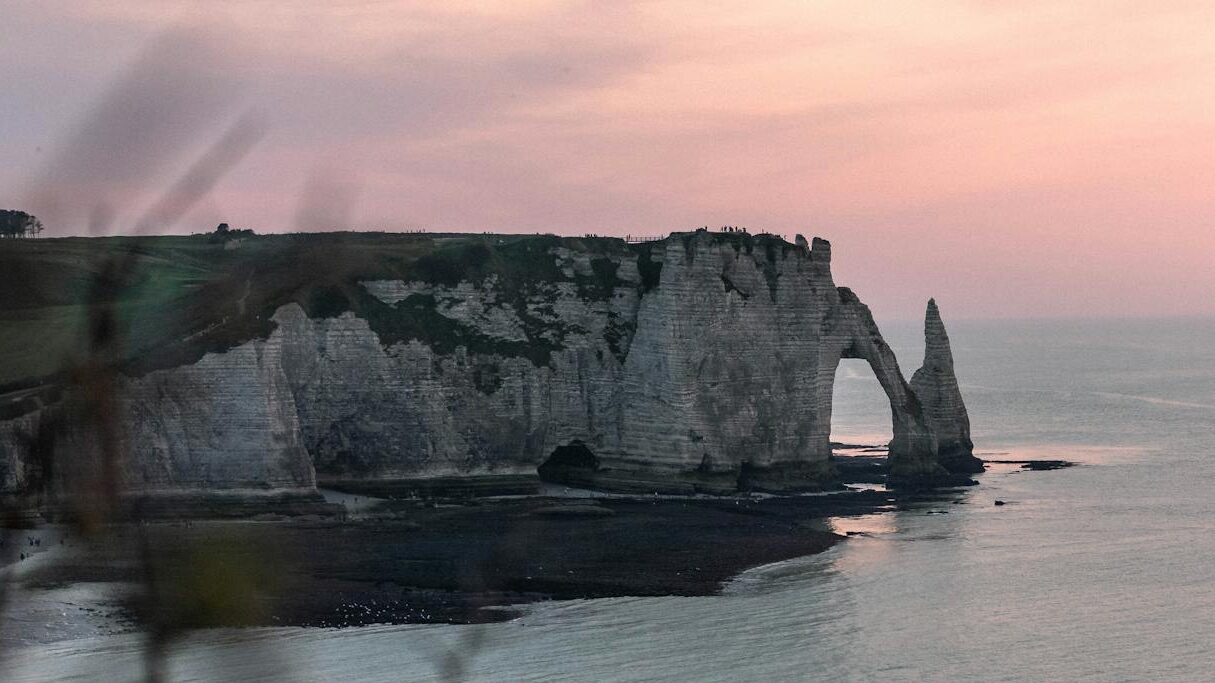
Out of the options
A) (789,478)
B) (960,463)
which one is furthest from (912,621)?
(960,463)

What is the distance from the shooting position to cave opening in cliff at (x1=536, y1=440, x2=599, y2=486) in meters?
71.6

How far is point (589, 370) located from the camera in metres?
72.4

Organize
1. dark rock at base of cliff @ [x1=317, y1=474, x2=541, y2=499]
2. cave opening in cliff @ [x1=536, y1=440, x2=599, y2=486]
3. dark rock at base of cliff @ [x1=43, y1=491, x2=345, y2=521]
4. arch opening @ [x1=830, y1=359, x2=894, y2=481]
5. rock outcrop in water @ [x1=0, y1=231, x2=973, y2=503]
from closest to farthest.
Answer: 1. dark rock at base of cliff @ [x1=43, y1=491, x2=345, y2=521]
2. dark rock at base of cliff @ [x1=317, y1=474, x2=541, y2=499]
3. rock outcrop in water @ [x1=0, y1=231, x2=973, y2=503]
4. cave opening in cliff @ [x1=536, y1=440, x2=599, y2=486]
5. arch opening @ [x1=830, y1=359, x2=894, y2=481]

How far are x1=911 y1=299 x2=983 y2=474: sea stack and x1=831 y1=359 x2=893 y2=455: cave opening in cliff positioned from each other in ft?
36.9

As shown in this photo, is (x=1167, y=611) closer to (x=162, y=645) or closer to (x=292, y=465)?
(x=292, y=465)

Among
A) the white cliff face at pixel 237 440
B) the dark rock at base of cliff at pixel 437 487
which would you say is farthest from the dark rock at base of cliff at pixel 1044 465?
the white cliff face at pixel 237 440

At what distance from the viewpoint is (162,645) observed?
179 inches

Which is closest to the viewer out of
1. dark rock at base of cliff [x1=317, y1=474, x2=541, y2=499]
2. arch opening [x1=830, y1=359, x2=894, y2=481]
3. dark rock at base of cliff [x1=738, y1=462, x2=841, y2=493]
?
dark rock at base of cliff [x1=317, y1=474, x2=541, y2=499]

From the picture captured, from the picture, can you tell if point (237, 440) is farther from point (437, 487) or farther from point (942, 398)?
point (942, 398)

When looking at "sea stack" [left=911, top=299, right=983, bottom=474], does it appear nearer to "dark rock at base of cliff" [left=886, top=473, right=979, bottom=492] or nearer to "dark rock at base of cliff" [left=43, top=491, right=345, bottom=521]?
"dark rock at base of cliff" [left=886, top=473, right=979, bottom=492]

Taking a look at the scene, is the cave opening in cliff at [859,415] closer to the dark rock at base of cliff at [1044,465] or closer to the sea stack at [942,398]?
the sea stack at [942,398]

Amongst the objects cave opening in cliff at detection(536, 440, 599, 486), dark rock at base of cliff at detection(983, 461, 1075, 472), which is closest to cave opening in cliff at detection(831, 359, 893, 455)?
dark rock at base of cliff at detection(983, 461, 1075, 472)

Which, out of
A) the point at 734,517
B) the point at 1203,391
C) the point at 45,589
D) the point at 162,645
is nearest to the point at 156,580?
the point at 162,645

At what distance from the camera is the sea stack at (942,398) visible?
83.5 meters
